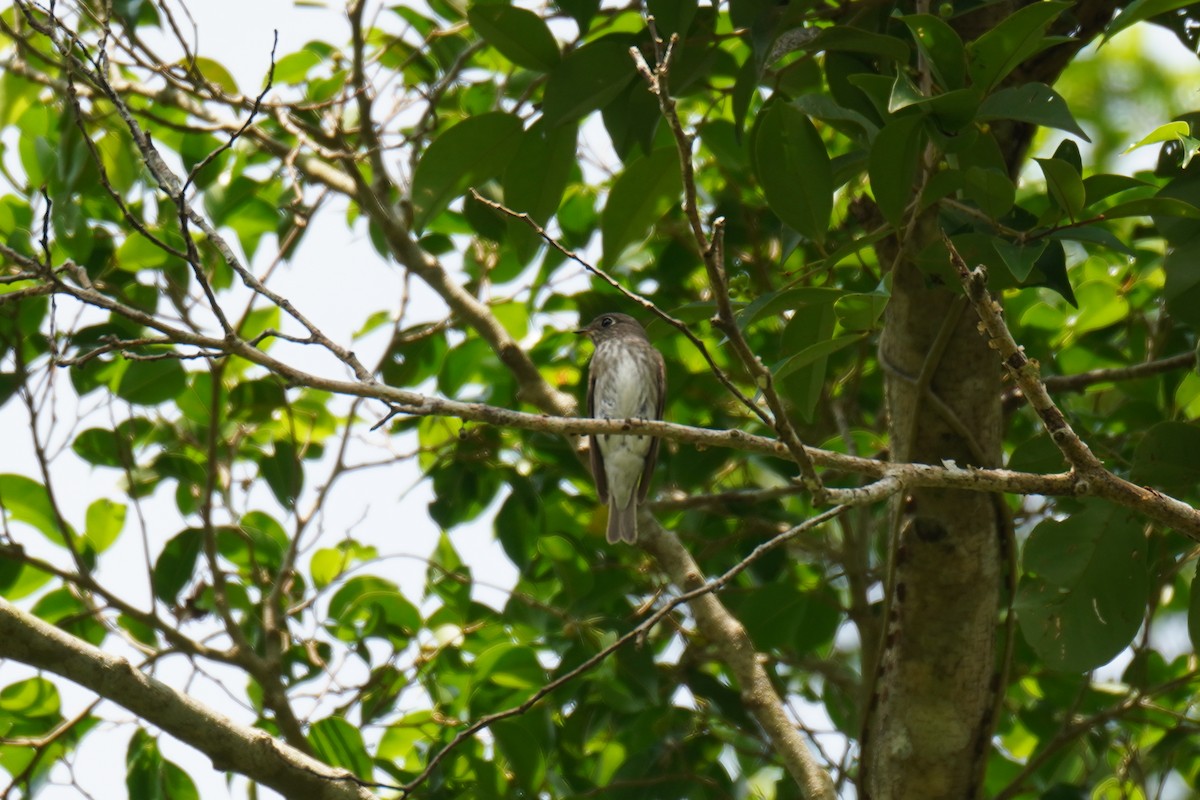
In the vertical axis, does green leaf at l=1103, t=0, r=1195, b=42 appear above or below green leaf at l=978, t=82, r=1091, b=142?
above

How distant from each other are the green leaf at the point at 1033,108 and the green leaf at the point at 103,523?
294 cm

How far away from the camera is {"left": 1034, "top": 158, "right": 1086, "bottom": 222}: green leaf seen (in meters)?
2.22

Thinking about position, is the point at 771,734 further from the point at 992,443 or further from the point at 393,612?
the point at 393,612

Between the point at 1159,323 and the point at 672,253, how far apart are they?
63.1 inches

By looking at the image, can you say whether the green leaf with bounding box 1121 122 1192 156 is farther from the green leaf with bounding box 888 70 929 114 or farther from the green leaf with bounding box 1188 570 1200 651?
the green leaf with bounding box 1188 570 1200 651

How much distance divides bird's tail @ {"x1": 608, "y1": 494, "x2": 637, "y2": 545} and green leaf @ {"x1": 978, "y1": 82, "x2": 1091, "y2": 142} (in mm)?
1666

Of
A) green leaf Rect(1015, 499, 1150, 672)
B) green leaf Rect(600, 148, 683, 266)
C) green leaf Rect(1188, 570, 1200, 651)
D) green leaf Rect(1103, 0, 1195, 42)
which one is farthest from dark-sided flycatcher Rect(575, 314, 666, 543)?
green leaf Rect(1103, 0, 1195, 42)

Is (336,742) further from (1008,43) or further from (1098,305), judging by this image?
(1098,305)

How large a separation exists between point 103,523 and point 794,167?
2570 mm

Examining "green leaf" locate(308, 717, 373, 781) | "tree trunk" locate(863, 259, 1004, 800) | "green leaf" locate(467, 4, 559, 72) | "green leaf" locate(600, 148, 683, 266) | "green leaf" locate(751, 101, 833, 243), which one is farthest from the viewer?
"green leaf" locate(308, 717, 373, 781)

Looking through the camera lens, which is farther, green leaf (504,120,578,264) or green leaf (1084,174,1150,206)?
green leaf (504,120,578,264)

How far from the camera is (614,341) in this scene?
5.16 meters

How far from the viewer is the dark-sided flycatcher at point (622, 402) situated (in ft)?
13.6

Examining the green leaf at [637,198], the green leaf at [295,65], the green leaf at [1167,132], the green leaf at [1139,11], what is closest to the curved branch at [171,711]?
the green leaf at [637,198]
